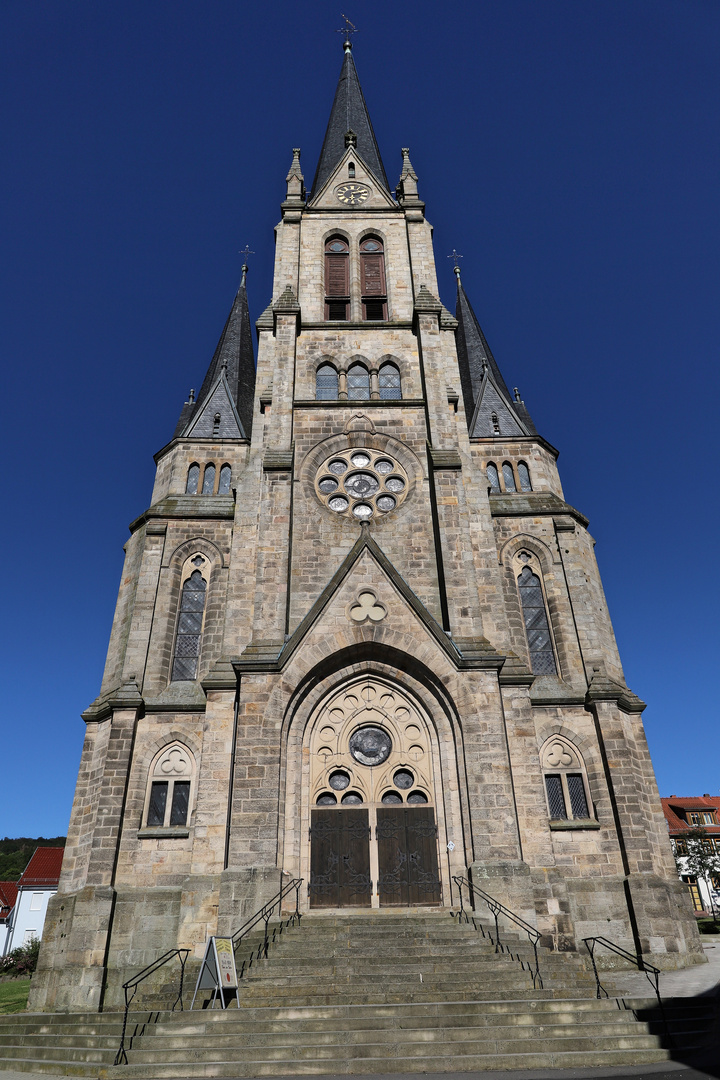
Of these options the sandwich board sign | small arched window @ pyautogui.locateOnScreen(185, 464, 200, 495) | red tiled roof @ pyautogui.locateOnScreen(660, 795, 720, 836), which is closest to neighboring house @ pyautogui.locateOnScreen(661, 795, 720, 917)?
red tiled roof @ pyautogui.locateOnScreen(660, 795, 720, 836)

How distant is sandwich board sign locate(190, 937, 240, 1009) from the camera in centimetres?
1105

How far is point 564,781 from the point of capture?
17859mm

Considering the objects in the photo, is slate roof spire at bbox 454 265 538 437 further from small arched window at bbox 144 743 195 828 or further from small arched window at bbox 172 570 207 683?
small arched window at bbox 144 743 195 828

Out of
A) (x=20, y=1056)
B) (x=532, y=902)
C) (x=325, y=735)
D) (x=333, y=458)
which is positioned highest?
(x=333, y=458)

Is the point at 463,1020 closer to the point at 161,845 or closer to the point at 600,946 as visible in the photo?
the point at 600,946

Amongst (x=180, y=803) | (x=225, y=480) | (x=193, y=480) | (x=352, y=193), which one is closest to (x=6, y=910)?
(x=193, y=480)

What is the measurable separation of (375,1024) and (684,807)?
1905 inches

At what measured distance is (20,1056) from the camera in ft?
37.9

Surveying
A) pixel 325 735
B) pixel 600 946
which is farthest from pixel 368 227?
pixel 600 946

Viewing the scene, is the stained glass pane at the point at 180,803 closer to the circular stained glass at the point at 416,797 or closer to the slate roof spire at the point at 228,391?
the circular stained glass at the point at 416,797

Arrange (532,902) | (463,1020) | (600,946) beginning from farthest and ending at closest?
(600,946), (532,902), (463,1020)

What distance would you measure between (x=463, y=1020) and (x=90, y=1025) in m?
5.89

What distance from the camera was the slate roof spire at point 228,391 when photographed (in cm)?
2517

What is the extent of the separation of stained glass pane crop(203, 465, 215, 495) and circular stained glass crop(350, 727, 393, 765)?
9.92 m
